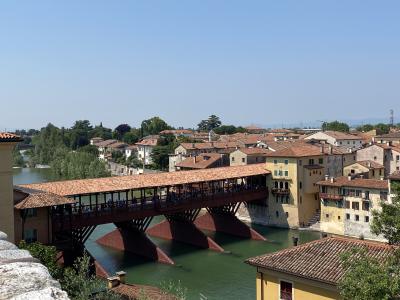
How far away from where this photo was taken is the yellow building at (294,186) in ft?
143

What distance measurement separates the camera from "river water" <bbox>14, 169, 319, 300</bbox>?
2712 cm

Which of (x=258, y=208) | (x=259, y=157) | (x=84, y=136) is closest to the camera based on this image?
(x=258, y=208)

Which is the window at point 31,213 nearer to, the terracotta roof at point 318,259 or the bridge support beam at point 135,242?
the bridge support beam at point 135,242

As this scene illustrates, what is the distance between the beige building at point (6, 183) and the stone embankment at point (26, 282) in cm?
2063

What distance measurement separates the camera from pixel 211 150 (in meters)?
77.3

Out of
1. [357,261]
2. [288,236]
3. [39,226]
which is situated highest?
[357,261]

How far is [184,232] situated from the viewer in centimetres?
3731

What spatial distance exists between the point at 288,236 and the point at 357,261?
3047cm

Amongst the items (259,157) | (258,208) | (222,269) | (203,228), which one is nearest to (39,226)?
(222,269)

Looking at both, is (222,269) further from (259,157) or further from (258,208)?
(259,157)

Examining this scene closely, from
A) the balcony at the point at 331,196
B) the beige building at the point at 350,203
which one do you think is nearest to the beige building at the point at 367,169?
the beige building at the point at 350,203

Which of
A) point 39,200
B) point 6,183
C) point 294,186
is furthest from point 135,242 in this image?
point 294,186

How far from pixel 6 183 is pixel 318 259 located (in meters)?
15.7

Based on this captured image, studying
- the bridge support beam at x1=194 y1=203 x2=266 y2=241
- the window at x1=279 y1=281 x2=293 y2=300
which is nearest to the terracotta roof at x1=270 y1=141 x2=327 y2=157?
the bridge support beam at x1=194 y1=203 x2=266 y2=241
